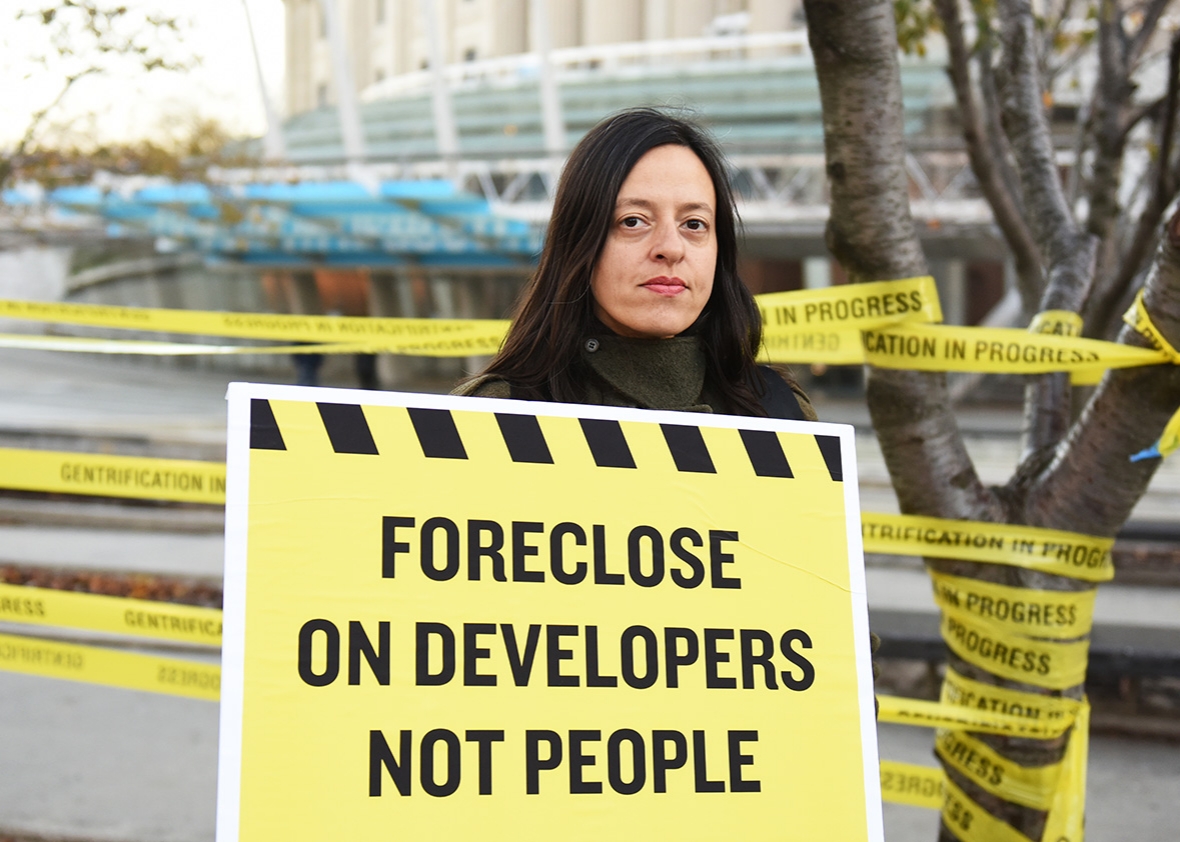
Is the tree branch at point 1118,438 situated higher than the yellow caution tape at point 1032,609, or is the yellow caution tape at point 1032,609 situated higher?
the tree branch at point 1118,438

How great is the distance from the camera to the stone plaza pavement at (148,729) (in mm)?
4461

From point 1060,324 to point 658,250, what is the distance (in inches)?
79.0

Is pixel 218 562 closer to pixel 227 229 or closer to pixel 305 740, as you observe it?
pixel 305 740

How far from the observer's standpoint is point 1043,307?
3.56m

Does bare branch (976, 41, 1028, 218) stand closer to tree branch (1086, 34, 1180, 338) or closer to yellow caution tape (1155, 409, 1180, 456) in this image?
tree branch (1086, 34, 1180, 338)

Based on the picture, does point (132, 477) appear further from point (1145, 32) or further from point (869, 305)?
point (1145, 32)

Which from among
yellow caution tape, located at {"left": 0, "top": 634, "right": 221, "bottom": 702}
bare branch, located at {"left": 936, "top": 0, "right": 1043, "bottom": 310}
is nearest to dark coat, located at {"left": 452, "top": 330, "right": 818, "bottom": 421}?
yellow caution tape, located at {"left": 0, "top": 634, "right": 221, "bottom": 702}

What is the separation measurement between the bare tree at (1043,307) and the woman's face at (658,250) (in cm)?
113

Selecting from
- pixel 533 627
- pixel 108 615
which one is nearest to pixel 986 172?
pixel 533 627

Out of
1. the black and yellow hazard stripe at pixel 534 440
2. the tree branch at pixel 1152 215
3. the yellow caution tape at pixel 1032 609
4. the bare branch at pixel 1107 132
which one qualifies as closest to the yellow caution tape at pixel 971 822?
the yellow caution tape at pixel 1032 609

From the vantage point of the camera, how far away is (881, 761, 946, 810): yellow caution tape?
387cm

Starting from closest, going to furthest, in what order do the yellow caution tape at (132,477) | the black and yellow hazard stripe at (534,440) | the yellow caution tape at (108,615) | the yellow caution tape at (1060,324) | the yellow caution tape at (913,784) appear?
the black and yellow hazard stripe at (534,440) < the yellow caution tape at (1060,324) < the yellow caution tape at (913,784) < the yellow caution tape at (108,615) < the yellow caution tape at (132,477)

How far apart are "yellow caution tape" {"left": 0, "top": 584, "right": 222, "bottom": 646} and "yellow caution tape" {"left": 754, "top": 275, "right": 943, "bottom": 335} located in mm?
2343

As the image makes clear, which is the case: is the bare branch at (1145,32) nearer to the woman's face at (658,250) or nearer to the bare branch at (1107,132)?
the bare branch at (1107,132)
